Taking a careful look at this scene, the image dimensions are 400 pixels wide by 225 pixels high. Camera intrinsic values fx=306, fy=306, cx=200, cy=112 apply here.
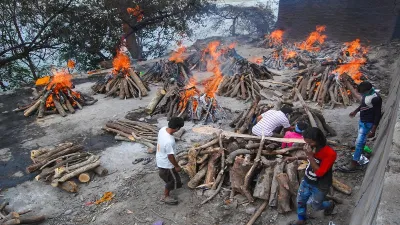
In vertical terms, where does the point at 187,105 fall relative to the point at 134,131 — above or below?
above

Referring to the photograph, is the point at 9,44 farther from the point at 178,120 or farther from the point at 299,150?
the point at 299,150

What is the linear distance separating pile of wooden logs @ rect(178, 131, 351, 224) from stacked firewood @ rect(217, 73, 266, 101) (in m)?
5.90

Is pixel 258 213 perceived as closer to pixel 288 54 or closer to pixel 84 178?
pixel 84 178

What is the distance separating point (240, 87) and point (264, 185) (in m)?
7.94

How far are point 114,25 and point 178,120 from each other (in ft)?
58.9

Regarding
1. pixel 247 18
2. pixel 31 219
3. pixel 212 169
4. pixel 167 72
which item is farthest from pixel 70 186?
pixel 247 18

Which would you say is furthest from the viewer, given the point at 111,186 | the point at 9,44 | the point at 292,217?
the point at 9,44

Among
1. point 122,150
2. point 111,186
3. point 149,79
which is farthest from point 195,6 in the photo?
point 111,186

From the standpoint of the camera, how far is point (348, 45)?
2198cm

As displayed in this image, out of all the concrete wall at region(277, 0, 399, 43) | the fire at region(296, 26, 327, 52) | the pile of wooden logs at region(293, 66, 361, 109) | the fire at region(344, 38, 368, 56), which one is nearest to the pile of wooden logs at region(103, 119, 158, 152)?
the pile of wooden logs at region(293, 66, 361, 109)

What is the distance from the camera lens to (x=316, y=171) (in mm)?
4902

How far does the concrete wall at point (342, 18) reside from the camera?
2138 centimetres

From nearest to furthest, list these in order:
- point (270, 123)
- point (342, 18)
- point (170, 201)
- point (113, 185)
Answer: point (170, 201), point (113, 185), point (270, 123), point (342, 18)

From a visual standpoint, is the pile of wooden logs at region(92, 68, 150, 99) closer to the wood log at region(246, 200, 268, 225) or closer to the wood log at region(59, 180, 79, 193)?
the wood log at region(59, 180, 79, 193)
